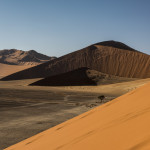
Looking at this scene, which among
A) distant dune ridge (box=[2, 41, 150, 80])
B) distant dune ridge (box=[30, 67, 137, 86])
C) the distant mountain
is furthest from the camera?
the distant mountain

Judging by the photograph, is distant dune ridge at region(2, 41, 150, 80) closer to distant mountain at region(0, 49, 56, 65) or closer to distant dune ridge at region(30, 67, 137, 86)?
distant dune ridge at region(30, 67, 137, 86)

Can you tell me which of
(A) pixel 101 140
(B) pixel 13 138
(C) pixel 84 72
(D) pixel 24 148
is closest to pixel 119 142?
(A) pixel 101 140

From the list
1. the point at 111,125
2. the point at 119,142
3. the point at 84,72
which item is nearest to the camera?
the point at 119,142

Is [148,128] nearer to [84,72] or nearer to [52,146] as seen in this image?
[52,146]

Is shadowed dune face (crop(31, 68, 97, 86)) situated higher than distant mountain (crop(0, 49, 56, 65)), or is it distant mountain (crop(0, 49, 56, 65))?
distant mountain (crop(0, 49, 56, 65))

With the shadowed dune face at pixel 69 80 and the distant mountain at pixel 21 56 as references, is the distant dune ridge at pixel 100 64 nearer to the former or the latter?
the shadowed dune face at pixel 69 80

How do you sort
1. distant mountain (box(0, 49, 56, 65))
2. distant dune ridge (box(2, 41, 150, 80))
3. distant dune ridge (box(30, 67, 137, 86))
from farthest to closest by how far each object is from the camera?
1. distant mountain (box(0, 49, 56, 65))
2. distant dune ridge (box(2, 41, 150, 80))
3. distant dune ridge (box(30, 67, 137, 86))

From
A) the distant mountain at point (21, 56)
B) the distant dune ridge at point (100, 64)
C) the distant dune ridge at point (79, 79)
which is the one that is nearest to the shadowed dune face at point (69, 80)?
the distant dune ridge at point (79, 79)

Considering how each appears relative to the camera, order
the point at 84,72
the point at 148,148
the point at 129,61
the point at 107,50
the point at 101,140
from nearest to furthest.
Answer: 1. the point at 148,148
2. the point at 101,140
3. the point at 84,72
4. the point at 129,61
5. the point at 107,50

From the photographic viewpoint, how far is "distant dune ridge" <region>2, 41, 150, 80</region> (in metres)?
64.2

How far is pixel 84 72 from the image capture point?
5788cm

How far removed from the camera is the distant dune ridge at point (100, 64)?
64169 millimetres

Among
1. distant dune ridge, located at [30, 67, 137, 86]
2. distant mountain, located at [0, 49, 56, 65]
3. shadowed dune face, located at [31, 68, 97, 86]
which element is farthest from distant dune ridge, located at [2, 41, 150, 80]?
distant mountain, located at [0, 49, 56, 65]

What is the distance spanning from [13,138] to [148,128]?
572 cm
